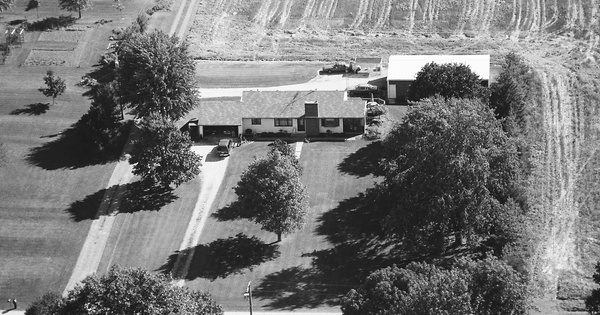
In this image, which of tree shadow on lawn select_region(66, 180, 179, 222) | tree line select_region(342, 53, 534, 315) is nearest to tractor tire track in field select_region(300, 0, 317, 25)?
tree shadow on lawn select_region(66, 180, 179, 222)

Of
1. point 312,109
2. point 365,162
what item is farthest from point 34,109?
point 365,162

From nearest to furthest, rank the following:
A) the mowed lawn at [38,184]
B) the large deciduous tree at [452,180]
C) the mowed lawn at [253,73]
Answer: the large deciduous tree at [452,180] → the mowed lawn at [38,184] → the mowed lawn at [253,73]

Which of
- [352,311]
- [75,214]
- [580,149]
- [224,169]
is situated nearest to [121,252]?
[75,214]

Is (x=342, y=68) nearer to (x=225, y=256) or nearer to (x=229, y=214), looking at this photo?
(x=229, y=214)

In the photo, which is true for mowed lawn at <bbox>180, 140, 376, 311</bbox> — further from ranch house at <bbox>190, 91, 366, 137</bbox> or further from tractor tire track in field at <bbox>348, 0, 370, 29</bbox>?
tractor tire track in field at <bbox>348, 0, 370, 29</bbox>

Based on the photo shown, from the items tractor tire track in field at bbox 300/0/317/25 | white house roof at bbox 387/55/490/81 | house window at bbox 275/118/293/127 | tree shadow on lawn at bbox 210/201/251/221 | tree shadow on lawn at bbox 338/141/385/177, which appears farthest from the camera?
tractor tire track in field at bbox 300/0/317/25

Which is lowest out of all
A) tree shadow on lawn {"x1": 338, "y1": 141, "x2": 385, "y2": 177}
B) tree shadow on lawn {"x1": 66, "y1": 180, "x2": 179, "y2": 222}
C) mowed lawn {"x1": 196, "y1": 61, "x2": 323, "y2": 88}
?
tree shadow on lawn {"x1": 66, "y1": 180, "x2": 179, "y2": 222}

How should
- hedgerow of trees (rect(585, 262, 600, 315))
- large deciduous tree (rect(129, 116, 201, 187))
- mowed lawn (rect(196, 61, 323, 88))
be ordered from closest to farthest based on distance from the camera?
1. hedgerow of trees (rect(585, 262, 600, 315))
2. large deciduous tree (rect(129, 116, 201, 187))
3. mowed lawn (rect(196, 61, 323, 88))

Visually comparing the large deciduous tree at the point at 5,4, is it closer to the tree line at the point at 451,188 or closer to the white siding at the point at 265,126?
the white siding at the point at 265,126

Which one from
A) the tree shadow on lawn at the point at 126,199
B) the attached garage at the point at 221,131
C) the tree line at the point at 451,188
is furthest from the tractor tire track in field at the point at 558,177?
the tree shadow on lawn at the point at 126,199
